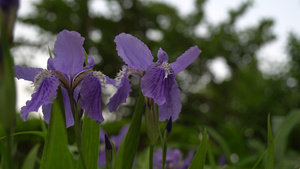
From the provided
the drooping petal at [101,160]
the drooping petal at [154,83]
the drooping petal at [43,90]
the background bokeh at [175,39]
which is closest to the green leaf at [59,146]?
the drooping petal at [43,90]

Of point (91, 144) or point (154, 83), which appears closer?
point (154, 83)

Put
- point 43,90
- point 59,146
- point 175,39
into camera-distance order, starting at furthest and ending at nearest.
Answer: point 175,39 → point 43,90 → point 59,146

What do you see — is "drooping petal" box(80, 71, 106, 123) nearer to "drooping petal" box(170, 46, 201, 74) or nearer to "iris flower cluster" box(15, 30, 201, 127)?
"iris flower cluster" box(15, 30, 201, 127)

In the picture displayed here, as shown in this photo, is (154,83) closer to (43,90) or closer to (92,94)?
(92,94)

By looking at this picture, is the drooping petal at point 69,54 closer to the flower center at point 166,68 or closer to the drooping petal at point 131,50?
the drooping petal at point 131,50

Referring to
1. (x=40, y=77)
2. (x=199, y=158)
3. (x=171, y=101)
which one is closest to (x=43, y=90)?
(x=40, y=77)

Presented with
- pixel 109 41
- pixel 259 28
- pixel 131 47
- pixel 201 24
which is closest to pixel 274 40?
pixel 259 28

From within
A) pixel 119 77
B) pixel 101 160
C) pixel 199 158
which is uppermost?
pixel 119 77
